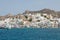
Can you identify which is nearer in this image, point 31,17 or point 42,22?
point 42,22

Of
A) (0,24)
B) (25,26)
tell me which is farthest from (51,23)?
(0,24)

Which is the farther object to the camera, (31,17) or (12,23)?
(31,17)

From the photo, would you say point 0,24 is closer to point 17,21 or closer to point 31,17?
point 17,21

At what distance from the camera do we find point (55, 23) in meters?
134

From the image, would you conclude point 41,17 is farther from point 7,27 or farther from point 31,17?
point 7,27

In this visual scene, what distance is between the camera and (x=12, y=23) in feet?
422

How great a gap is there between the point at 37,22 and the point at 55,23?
28.0 feet

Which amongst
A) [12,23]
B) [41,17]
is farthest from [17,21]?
[41,17]

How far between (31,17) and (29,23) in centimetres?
624

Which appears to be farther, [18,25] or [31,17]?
[31,17]

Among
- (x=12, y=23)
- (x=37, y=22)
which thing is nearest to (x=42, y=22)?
(x=37, y=22)

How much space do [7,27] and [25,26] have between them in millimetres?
11647

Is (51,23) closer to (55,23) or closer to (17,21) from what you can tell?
(55,23)

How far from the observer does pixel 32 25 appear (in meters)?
135
